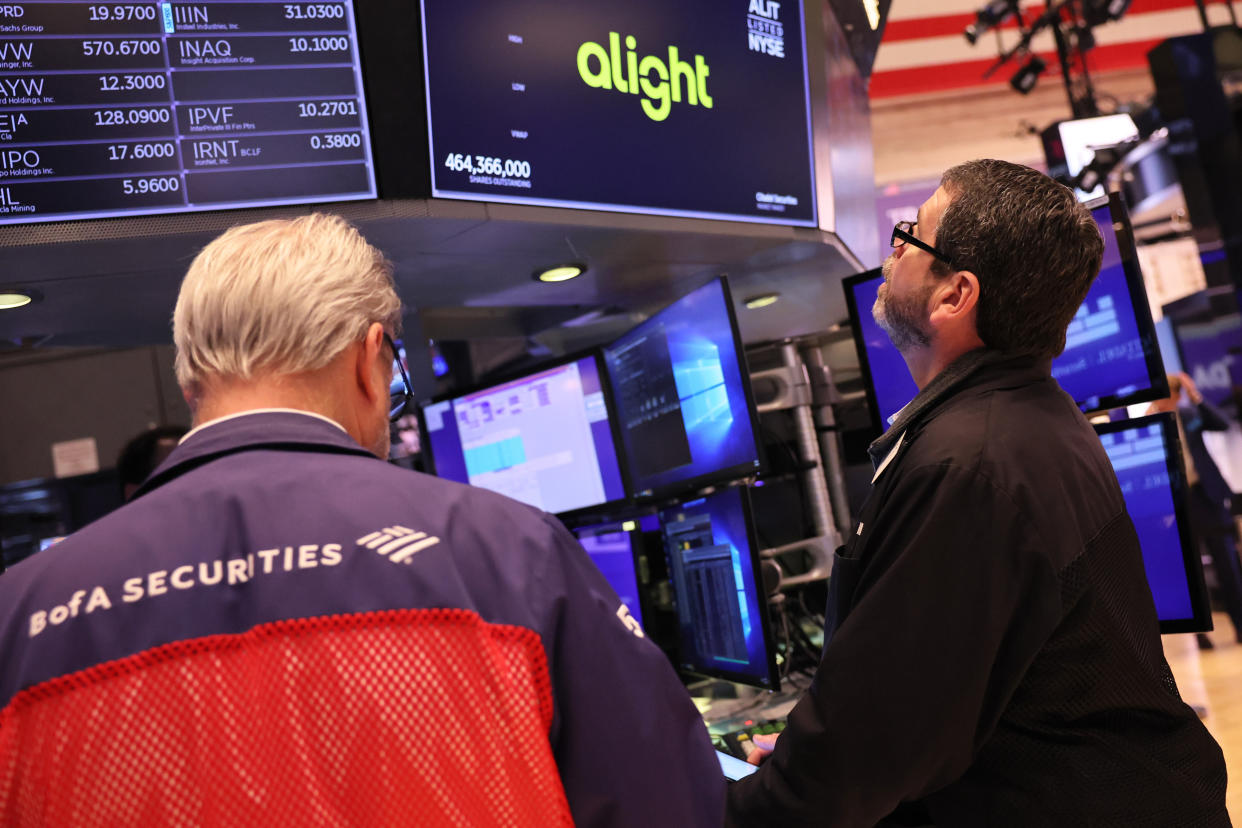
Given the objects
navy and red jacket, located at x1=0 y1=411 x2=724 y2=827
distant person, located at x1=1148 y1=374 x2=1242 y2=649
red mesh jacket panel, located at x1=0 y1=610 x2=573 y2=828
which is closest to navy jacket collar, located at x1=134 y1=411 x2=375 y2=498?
navy and red jacket, located at x1=0 y1=411 x2=724 y2=827

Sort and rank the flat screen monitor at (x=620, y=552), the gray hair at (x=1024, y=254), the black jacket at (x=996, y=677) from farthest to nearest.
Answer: the flat screen monitor at (x=620, y=552) → the gray hair at (x=1024, y=254) → the black jacket at (x=996, y=677)

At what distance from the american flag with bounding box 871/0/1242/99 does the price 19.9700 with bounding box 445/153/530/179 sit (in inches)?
258

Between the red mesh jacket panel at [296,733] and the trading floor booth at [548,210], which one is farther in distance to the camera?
the trading floor booth at [548,210]

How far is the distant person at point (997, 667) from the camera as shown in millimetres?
1252

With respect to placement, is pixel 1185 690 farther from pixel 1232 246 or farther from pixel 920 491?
pixel 920 491

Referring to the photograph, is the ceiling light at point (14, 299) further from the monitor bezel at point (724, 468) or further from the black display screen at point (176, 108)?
the monitor bezel at point (724, 468)

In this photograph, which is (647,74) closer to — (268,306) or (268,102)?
(268,102)

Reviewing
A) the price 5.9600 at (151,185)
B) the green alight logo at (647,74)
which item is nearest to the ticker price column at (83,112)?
the price 5.9600 at (151,185)

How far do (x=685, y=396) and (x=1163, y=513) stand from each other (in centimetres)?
107

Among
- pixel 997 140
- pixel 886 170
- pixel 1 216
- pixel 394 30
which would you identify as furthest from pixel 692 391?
pixel 997 140

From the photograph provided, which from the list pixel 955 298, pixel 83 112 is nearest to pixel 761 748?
pixel 955 298

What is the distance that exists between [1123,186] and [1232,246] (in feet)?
10.2

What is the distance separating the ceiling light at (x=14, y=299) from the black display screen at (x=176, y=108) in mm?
351

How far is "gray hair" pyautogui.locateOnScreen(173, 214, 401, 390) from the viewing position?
96 centimetres
